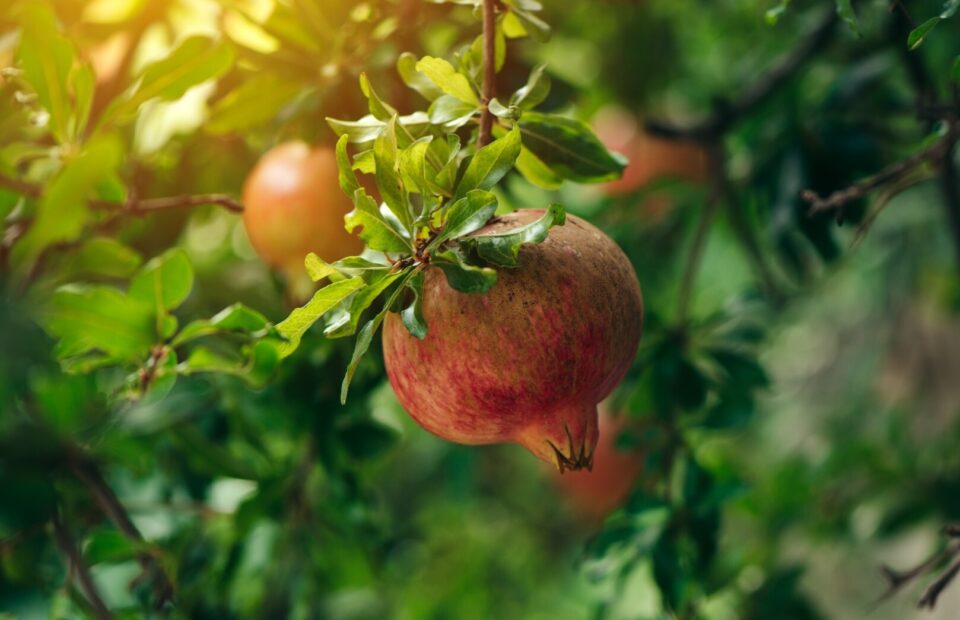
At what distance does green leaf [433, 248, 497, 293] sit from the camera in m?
0.62

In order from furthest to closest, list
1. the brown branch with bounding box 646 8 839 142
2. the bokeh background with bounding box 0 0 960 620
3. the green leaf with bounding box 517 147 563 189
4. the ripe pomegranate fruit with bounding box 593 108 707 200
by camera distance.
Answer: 1. the ripe pomegranate fruit with bounding box 593 108 707 200
2. the brown branch with bounding box 646 8 839 142
3. the bokeh background with bounding box 0 0 960 620
4. the green leaf with bounding box 517 147 563 189

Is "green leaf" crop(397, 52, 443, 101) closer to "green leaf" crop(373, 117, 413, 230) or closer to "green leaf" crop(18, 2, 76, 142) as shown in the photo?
"green leaf" crop(373, 117, 413, 230)

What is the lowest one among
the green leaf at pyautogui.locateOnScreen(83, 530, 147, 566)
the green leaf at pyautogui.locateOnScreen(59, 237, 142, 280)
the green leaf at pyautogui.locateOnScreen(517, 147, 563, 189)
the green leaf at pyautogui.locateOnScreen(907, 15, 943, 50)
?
the green leaf at pyautogui.locateOnScreen(83, 530, 147, 566)

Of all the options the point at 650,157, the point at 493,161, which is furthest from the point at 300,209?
the point at 650,157

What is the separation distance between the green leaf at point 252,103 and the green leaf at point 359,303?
1.47 feet

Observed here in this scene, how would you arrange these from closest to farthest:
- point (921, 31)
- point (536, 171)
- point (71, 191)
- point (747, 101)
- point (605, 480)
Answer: point (71, 191)
point (921, 31)
point (536, 171)
point (747, 101)
point (605, 480)

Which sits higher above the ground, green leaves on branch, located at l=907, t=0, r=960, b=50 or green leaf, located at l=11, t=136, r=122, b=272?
green leaves on branch, located at l=907, t=0, r=960, b=50

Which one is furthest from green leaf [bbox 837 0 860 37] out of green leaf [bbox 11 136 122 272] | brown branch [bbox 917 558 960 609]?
green leaf [bbox 11 136 122 272]

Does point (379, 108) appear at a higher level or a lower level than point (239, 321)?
higher

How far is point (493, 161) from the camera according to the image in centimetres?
67

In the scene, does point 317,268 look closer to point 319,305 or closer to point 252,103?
point 319,305

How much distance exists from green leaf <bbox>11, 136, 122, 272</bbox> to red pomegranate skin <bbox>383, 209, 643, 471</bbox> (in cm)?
23

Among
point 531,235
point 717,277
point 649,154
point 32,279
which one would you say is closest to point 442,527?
point 717,277

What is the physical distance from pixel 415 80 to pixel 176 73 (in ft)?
0.71
